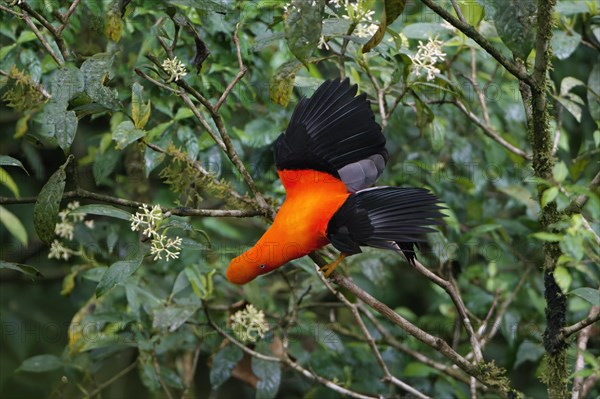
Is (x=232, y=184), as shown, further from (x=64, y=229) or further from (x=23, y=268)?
(x=23, y=268)

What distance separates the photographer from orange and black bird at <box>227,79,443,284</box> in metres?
1.59

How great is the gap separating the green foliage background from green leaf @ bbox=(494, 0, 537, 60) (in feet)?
1.10

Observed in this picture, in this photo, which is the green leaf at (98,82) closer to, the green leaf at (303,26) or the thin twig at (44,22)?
the thin twig at (44,22)

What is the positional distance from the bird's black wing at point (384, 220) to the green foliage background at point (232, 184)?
267mm

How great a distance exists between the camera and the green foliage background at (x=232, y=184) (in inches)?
77.4

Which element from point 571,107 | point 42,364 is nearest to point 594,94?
Result: point 571,107

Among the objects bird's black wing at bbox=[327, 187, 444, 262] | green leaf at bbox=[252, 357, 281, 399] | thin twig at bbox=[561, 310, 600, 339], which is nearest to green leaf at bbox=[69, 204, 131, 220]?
bird's black wing at bbox=[327, 187, 444, 262]

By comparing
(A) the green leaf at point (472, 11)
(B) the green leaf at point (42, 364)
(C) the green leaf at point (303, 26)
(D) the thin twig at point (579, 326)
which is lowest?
(B) the green leaf at point (42, 364)

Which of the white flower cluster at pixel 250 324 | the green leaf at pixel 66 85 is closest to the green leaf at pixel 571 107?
the white flower cluster at pixel 250 324

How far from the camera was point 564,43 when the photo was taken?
242 cm

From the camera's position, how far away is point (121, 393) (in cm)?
342

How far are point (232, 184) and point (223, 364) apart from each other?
54 cm

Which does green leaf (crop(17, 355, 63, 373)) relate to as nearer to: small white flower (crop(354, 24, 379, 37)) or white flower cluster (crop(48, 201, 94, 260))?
white flower cluster (crop(48, 201, 94, 260))

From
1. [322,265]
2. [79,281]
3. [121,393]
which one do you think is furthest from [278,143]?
[121,393]
